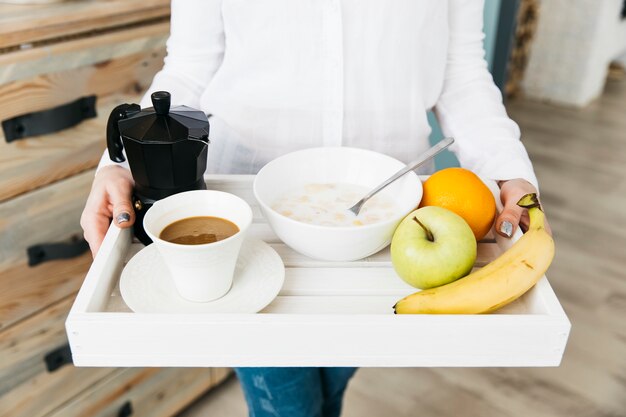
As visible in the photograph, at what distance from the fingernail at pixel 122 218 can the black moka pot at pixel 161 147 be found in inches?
0.9

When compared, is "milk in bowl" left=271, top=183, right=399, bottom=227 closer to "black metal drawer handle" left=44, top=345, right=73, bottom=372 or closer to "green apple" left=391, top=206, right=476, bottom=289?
"green apple" left=391, top=206, right=476, bottom=289

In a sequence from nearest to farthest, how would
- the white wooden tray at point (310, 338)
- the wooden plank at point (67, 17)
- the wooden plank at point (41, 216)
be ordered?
the white wooden tray at point (310, 338) < the wooden plank at point (67, 17) < the wooden plank at point (41, 216)

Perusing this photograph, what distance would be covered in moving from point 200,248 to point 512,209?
0.45 meters

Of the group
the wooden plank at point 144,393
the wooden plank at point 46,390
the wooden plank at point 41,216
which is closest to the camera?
the wooden plank at point 41,216

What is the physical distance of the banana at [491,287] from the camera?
0.71 m

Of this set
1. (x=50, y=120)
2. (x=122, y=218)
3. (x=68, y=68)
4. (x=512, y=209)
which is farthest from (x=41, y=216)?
(x=512, y=209)

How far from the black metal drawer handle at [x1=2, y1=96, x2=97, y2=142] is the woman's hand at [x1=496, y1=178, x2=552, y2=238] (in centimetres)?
87

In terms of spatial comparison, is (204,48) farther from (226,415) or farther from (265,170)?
(226,415)

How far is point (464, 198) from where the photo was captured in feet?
2.76

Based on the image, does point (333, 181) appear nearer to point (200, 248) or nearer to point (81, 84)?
point (200, 248)

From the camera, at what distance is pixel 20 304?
1332 millimetres

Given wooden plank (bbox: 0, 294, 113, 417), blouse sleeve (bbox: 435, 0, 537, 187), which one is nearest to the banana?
blouse sleeve (bbox: 435, 0, 537, 187)

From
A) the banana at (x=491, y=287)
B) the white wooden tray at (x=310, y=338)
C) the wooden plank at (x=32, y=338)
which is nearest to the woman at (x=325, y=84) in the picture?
the banana at (x=491, y=287)

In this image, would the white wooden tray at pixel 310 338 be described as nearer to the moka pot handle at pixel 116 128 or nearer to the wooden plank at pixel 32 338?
the moka pot handle at pixel 116 128
